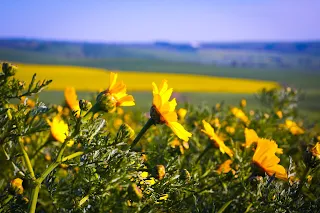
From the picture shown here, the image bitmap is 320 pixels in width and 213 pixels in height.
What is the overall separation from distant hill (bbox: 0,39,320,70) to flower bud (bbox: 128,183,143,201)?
3982cm

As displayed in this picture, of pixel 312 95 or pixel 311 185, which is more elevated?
pixel 311 185

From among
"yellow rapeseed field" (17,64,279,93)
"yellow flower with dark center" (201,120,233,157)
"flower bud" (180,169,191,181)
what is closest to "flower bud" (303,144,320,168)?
"yellow flower with dark center" (201,120,233,157)

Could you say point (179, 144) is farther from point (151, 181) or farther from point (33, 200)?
point (33, 200)

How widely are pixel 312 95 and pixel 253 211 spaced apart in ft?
73.7

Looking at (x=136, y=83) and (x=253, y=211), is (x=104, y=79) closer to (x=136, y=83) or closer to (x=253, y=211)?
(x=136, y=83)

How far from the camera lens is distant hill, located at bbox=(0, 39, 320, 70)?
192 ft

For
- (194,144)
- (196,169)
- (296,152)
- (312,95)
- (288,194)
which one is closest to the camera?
(288,194)

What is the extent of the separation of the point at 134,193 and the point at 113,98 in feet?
0.99

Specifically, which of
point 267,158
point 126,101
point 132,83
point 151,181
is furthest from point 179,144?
point 132,83

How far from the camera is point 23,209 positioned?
4.46 feet

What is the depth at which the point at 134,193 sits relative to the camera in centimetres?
116

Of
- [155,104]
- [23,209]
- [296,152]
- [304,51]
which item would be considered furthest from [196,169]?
[304,51]

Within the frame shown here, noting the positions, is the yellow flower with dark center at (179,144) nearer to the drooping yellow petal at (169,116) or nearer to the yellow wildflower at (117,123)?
the drooping yellow petal at (169,116)

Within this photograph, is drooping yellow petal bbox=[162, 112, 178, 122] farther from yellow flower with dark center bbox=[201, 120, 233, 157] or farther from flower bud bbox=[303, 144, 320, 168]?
flower bud bbox=[303, 144, 320, 168]
